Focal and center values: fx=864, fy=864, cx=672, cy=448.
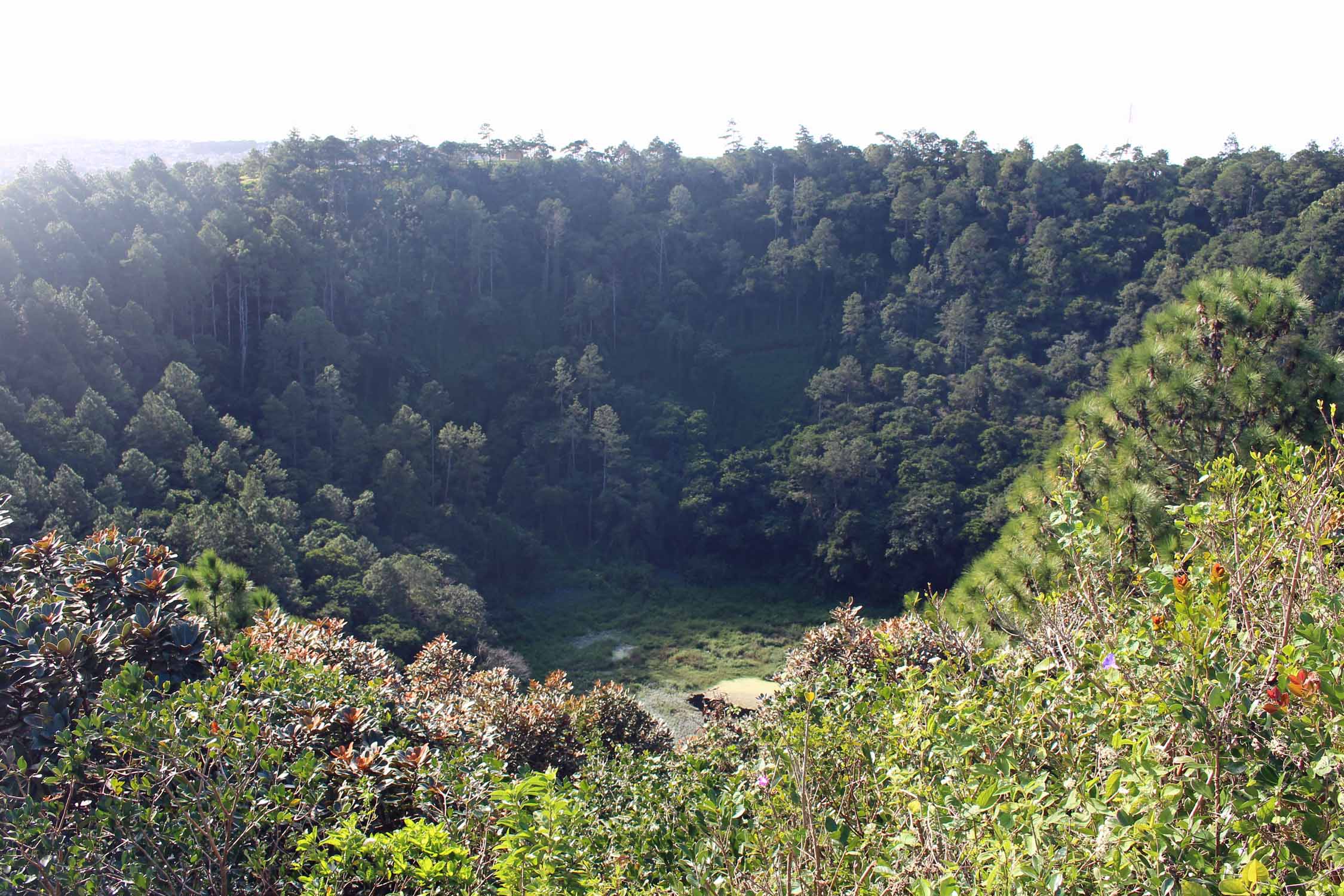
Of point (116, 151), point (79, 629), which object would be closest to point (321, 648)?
point (79, 629)

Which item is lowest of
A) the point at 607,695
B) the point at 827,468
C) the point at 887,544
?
the point at 887,544

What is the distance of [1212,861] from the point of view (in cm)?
159

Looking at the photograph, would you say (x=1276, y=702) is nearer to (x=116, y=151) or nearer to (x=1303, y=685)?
(x=1303, y=685)

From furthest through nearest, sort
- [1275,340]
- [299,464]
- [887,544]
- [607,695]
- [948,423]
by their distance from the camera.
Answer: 1. [948,423]
2. [887,544]
3. [299,464]
4. [607,695]
5. [1275,340]

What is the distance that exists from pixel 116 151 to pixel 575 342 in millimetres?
71117

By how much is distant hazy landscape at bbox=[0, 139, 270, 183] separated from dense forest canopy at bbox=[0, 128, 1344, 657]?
43039 mm

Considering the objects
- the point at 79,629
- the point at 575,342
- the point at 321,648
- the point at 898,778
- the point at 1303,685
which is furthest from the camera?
the point at 575,342

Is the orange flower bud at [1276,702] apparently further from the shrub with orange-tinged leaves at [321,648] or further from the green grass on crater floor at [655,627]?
the green grass on crater floor at [655,627]

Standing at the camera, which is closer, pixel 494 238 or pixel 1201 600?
pixel 1201 600

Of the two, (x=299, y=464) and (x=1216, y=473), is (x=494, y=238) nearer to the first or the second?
(x=299, y=464)

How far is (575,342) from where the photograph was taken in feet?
107

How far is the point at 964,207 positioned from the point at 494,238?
65.4 feet

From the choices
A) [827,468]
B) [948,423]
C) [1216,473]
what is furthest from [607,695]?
[948,423]

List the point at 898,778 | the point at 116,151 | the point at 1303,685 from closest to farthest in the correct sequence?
1. the point at 1303,685
2. the point at 898,778
3. the point at 116,151
